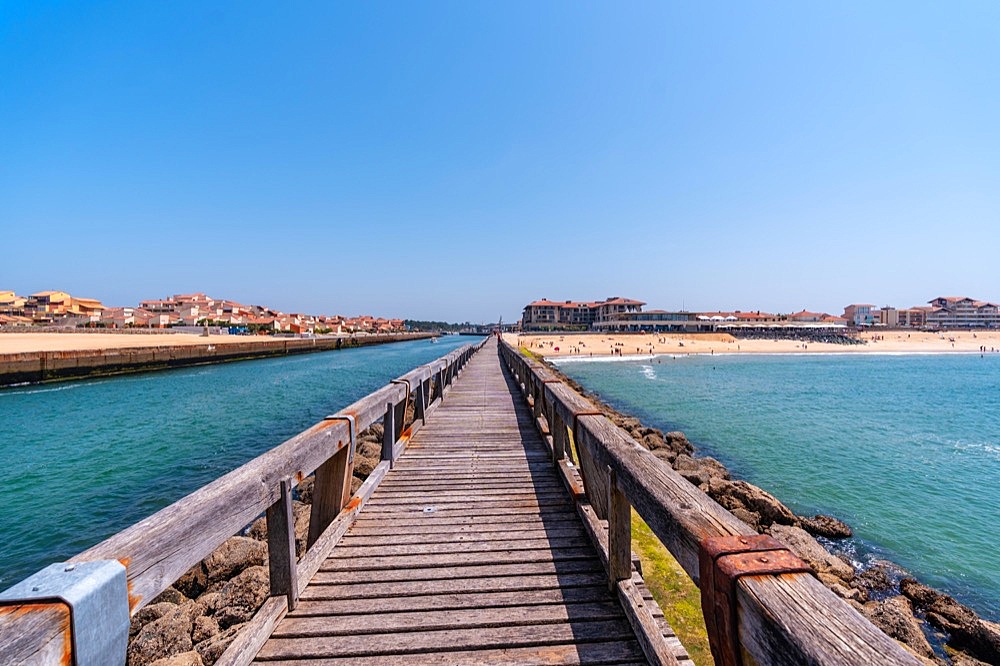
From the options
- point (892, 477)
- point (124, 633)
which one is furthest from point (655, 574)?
point (892, 477)

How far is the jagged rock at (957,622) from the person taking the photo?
536 cm

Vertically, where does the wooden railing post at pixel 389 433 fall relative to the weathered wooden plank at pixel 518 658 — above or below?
above

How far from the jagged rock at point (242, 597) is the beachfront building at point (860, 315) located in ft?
535

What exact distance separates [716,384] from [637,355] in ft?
89.1

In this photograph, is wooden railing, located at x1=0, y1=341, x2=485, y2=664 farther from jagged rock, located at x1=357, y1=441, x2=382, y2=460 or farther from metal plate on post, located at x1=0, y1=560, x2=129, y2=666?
jagged rock, located at x1=357, y1=441, x2=382, y2=460

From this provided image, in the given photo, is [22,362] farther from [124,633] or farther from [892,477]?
[892,477]

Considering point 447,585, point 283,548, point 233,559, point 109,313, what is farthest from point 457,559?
point 109,313

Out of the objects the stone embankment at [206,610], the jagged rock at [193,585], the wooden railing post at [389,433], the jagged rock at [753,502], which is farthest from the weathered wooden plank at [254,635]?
the jagged rock at [753,502]

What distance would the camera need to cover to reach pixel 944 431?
17344 millimetres

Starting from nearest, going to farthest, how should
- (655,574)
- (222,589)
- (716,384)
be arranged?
1. (655,574)
2. (222,589)
3. (716,384)

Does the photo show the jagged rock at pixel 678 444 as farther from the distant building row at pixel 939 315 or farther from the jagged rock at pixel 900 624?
the distant building row at pixel 939 315

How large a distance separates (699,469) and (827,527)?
2.65 meters

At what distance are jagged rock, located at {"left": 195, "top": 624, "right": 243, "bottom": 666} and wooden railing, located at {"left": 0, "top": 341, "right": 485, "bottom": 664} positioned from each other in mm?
1352

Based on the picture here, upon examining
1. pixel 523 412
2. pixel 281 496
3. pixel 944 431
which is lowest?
pixel 944 431
